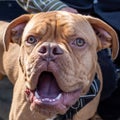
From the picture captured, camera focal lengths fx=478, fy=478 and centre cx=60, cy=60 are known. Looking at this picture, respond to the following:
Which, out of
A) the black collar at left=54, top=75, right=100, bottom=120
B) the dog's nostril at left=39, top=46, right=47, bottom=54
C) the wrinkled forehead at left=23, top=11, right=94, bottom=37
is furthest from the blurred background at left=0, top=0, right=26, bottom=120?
the dog's nostril at left=39, top=46, right=47, bottom=54

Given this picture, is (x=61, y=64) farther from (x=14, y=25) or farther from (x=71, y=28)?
(x=14, y=25)

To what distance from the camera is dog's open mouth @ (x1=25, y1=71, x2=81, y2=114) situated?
89.9 inches

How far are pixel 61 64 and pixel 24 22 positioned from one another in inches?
19.7

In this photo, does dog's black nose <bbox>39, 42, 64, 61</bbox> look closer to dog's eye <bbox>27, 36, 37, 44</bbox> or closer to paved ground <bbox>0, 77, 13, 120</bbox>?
dog's eye <bbox>27, 36, 37, 44</bbox>

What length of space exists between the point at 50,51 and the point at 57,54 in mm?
35

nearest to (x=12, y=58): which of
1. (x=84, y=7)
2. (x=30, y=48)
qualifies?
(x=84, y=7)

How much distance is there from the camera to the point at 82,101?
2746 mm

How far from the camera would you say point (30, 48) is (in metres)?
2.35

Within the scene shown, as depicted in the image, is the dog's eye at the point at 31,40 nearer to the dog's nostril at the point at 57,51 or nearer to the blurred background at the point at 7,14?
the dog's nostril at the point at 57,51

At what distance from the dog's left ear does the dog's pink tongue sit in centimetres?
42

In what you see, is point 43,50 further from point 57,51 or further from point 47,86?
point 47,86

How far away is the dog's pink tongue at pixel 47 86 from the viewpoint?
228 centimetres

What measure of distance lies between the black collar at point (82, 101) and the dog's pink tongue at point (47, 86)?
0.40 metres

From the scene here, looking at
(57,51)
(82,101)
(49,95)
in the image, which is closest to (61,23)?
(57,51)
